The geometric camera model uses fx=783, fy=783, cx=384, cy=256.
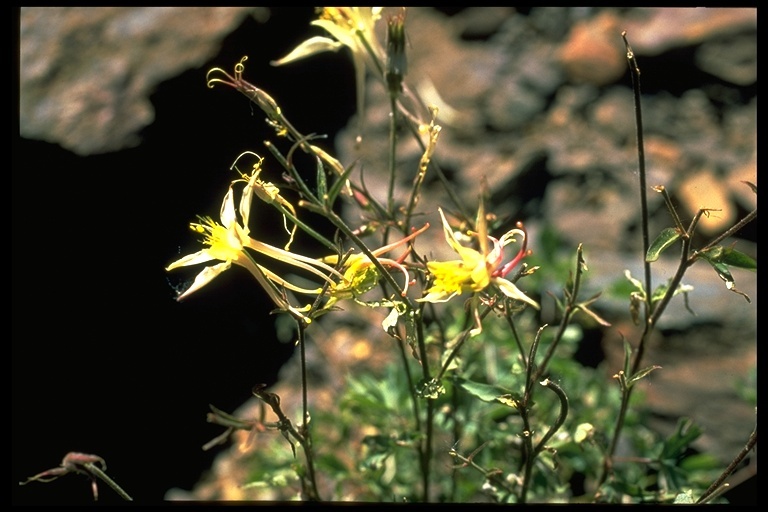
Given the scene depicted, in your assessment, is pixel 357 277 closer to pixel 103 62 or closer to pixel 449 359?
pixel 449 359

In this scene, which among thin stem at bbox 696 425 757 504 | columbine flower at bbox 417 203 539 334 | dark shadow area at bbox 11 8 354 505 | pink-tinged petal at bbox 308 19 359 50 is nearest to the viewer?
columbine flower at bbox 417 203 539 334

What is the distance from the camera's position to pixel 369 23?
1317 mm

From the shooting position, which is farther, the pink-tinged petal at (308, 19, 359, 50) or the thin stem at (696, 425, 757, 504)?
the pink-tinged petal at (308, 19, 359, 50)

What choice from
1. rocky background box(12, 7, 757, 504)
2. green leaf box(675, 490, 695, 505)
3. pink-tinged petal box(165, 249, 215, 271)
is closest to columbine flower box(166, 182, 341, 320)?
pink-tinged petal box(165, 249, 215, 271)

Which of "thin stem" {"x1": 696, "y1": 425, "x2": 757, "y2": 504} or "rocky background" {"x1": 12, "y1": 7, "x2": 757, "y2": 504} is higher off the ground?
"rocky background" {"x1": 12, "y1": 7, "x2": 757, "y2": 504}

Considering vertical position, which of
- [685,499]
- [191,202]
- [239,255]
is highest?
[191,202]

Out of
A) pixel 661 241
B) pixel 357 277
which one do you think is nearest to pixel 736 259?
pixel 661 241

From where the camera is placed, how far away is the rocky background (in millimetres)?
1954

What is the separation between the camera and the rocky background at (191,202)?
1.95 metres

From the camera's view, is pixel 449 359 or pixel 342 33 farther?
pixel 342 33

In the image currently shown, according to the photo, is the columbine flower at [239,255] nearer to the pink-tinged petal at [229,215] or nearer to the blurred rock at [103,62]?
the pink-tinged petal at [229,215]

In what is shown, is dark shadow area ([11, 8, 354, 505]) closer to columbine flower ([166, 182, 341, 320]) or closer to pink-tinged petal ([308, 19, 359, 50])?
pink-tinged petal ([308, 19, 359, 50])

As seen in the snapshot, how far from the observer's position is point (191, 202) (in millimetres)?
1878

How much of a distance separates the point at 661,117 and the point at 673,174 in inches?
9.9
